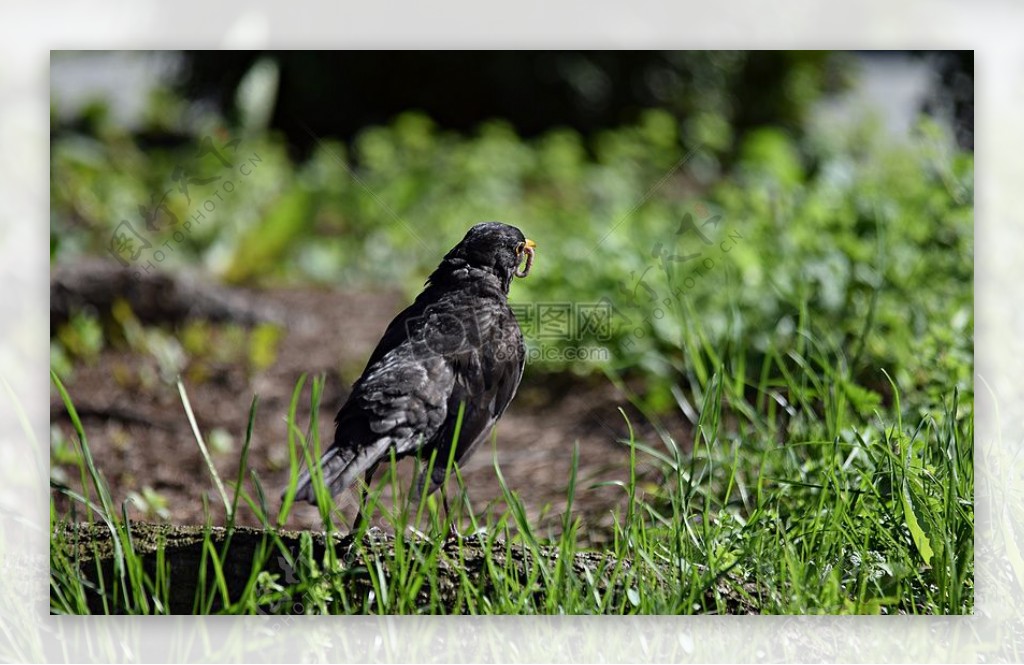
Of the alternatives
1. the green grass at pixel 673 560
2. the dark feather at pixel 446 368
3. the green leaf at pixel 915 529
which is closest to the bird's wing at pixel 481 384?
the dark feather at pixel 446 368

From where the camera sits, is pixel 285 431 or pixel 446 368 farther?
pixel 285 431

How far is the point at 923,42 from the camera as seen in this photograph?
11.3ft

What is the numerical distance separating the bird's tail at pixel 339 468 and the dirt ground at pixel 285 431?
636 mm

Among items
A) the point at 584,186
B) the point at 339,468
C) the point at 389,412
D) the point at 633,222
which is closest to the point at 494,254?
the point at 389,412

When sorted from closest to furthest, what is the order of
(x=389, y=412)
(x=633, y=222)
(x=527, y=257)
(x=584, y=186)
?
(x=389, y=412) < (x=527, y=257) < (x=633, y=222) < (x=584, y=186)

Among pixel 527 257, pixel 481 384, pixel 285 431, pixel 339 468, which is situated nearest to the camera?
pixel 339 468

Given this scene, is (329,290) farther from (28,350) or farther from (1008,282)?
(1008,282)

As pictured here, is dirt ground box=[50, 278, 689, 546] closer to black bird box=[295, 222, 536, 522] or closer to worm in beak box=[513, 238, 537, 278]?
black bird box=[295, 222, 536, 522]

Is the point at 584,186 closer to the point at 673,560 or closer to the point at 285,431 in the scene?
the point at 285,431

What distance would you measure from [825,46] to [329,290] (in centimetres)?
241

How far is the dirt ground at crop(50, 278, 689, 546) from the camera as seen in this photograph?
339 cm

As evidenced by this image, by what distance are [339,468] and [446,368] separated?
14.2 inches

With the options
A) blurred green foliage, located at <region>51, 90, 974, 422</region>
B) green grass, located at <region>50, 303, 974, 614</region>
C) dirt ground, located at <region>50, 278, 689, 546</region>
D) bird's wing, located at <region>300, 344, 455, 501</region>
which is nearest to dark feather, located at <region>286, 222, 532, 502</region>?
bird's wing, located at <region>300, 344, 455, 501</region>

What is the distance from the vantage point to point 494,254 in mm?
2701
